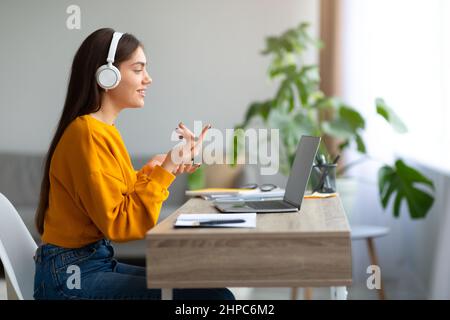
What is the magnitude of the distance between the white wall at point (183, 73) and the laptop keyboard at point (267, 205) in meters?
2.54

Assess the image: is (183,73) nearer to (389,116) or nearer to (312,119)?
(312,119)

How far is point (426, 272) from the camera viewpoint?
3867 millimetres

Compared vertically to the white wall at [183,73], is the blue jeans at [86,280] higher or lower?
lower

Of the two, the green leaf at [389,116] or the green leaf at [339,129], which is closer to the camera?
the green leaf at [389,116]

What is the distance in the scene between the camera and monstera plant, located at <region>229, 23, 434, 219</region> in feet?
11.6

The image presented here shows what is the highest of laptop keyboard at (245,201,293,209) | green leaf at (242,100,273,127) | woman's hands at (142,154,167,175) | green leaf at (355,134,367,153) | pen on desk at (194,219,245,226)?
green leaf at (242,100,273,127)

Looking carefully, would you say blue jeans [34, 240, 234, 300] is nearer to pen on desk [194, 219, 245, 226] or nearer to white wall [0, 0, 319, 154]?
pen on desk [194, 219, 245, 226]

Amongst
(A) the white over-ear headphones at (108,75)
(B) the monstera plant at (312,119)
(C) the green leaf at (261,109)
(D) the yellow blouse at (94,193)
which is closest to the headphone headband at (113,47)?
(A) the white over-ear headphones at (108,75)

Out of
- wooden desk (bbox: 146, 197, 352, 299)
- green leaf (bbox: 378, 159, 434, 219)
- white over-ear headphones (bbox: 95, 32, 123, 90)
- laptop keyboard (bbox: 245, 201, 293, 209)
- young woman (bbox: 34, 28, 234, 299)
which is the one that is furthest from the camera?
green leaf (bbox: 378, 159, 434, 219)

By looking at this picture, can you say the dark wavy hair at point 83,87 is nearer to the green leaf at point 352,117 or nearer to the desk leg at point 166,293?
the desk leg at point 166,293

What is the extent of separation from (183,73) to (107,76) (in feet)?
9.39

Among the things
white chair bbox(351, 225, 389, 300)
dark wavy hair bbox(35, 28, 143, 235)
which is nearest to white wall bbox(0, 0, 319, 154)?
white chair bbox(351, 225, 389, 300)

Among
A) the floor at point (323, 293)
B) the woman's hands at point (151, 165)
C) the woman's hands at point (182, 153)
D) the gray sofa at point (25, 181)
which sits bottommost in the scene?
the floor at point (323, 293)

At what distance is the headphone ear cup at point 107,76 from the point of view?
5.77 feet
